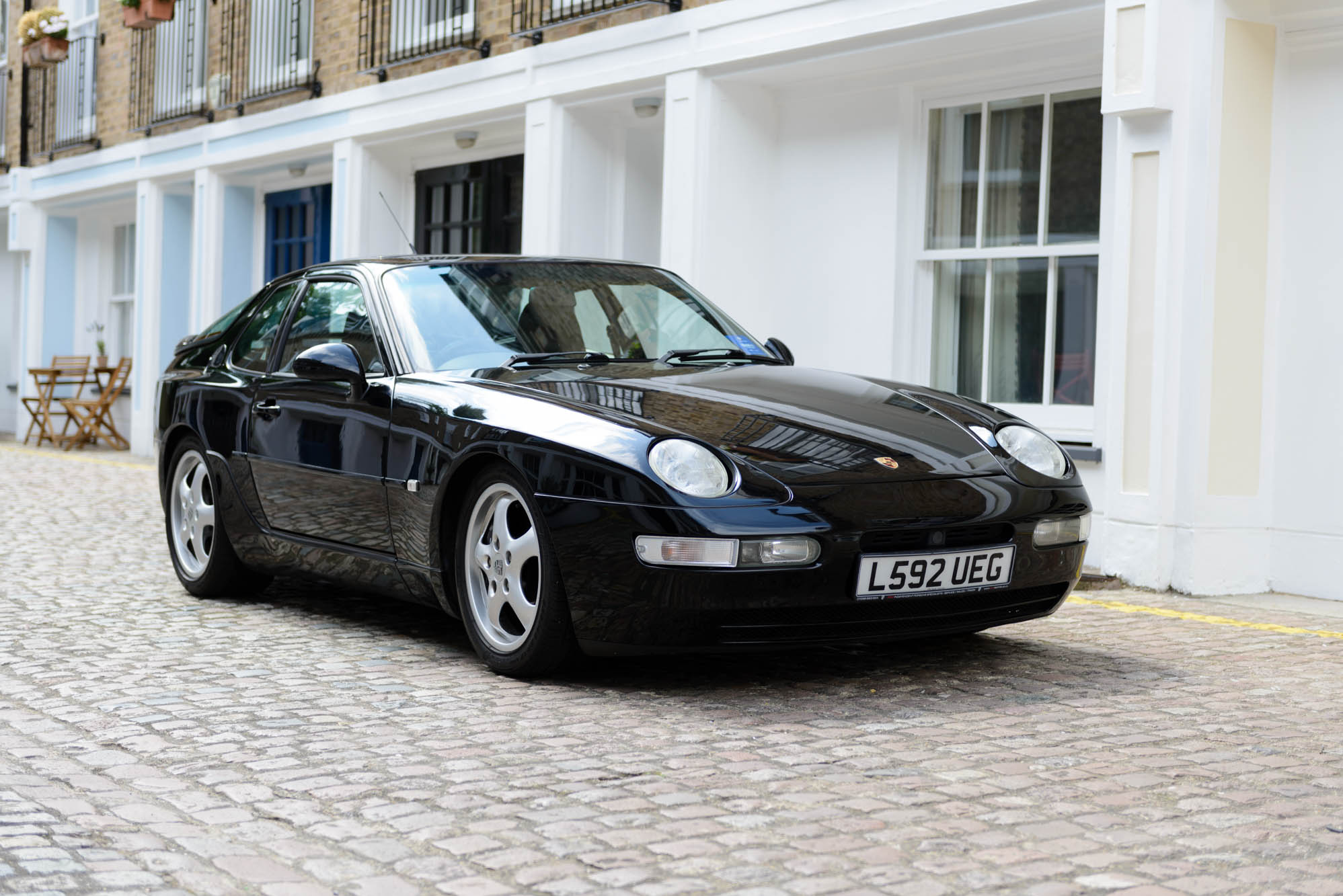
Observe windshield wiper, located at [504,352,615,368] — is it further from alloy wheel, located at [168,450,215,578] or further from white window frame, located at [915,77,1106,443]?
white window frame, located at [915,77,1106,443]

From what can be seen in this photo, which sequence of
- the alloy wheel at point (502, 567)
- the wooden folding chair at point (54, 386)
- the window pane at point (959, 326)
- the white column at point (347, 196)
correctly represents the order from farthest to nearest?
the wooden folding chair at point (54, 386)
the white column at point (347, 196)
the window pane at point (959, 326)
the alloy wheel at point (502, 567)

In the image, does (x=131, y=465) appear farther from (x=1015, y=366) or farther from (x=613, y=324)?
(x=613, y=324)

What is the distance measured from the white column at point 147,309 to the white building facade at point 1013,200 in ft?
13.0

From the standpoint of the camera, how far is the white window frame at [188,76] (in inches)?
714

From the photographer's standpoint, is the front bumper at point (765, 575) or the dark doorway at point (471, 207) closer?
the front bumper at point (765, 575)

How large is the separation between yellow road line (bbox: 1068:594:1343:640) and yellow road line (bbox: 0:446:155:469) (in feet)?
36.8

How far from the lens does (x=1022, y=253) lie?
9.54 m

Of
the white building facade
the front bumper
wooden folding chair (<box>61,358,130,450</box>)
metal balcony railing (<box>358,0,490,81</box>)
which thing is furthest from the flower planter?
the front bumper

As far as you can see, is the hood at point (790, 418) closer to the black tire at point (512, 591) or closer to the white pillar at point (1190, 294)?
the black tire at point (512, 591)

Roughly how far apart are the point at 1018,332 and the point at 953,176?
3.54ft

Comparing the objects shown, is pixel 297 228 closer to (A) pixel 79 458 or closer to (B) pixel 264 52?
(B) pixel 264 52

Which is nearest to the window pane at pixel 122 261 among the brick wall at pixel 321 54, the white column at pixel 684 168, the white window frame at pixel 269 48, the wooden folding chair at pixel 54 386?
the wooden folding chair at pixel 54 386

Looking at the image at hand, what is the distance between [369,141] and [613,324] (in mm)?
9547

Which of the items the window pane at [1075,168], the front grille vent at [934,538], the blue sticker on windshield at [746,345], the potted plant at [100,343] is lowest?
the front grille vent at [934,538]
